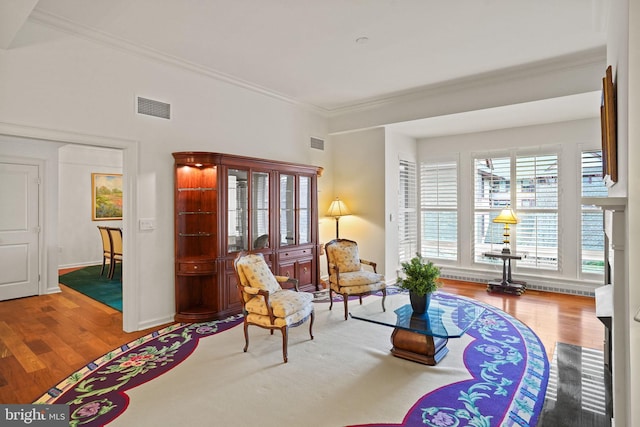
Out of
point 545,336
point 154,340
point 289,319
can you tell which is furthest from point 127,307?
point 545,336

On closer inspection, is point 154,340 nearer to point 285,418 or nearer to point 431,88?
point 285,418

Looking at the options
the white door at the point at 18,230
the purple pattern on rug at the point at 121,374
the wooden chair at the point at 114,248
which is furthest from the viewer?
the wooden chair at the point at 114,248

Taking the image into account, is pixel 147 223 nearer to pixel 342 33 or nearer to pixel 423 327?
pixel 342 33

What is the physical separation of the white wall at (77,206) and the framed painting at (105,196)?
10cm

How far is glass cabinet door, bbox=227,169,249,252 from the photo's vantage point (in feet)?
15.2

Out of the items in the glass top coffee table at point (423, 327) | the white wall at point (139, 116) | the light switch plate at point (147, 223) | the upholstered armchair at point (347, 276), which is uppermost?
the white wall at point (139, 116)

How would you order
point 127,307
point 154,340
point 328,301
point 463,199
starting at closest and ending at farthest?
point 154,340 < point 127,307 < point 328,301 < point 463,199

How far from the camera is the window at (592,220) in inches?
218

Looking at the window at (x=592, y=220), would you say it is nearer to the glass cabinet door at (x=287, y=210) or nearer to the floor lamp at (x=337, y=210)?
the floor lamp at (x=337, y=210)

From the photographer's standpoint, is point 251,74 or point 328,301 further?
point 328,301

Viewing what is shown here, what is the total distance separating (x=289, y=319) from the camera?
3.43 m

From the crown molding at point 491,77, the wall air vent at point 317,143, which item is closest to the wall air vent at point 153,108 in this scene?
the wall air vent at point 317,143

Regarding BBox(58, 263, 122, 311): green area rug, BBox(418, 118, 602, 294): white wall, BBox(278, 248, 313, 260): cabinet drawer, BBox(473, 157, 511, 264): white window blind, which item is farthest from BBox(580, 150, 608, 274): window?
BBox(58, 263, 122, 311): green area rug

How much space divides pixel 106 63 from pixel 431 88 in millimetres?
4293
